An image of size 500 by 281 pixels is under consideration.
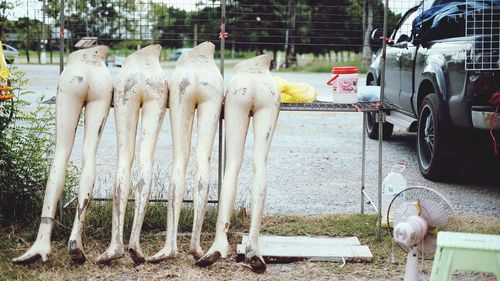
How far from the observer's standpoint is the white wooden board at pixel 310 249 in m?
4.70

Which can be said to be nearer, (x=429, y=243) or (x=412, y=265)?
(x=412, y=265)

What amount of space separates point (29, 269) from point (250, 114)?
182 cm

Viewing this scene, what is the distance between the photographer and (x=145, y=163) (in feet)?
15.0

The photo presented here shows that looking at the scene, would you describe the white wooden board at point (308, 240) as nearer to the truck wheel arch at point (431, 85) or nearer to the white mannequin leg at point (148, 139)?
the white mannequin leg at point (148, 139)

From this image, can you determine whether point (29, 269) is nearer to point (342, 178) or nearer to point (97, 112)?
point (97, 112)

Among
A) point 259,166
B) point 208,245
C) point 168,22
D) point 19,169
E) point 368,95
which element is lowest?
point 208,245

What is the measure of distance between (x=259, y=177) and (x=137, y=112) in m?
0.99

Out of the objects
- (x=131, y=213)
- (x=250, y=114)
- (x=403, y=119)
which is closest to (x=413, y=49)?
(x=403, y=119)

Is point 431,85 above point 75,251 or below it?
above

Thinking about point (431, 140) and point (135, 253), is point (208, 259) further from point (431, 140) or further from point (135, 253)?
point (431, 140)

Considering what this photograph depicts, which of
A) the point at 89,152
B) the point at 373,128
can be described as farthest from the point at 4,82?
the point at 373,128

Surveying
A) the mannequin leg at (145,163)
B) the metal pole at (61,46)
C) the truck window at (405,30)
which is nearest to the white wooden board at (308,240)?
the mannequin leg at (145,163)

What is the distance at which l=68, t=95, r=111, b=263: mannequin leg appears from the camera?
4.48 metres

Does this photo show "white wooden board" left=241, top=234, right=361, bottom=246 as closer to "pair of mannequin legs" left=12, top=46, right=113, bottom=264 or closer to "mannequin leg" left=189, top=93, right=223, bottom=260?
"mannequin leg" left=189, top=93, right=223, bottom=260
